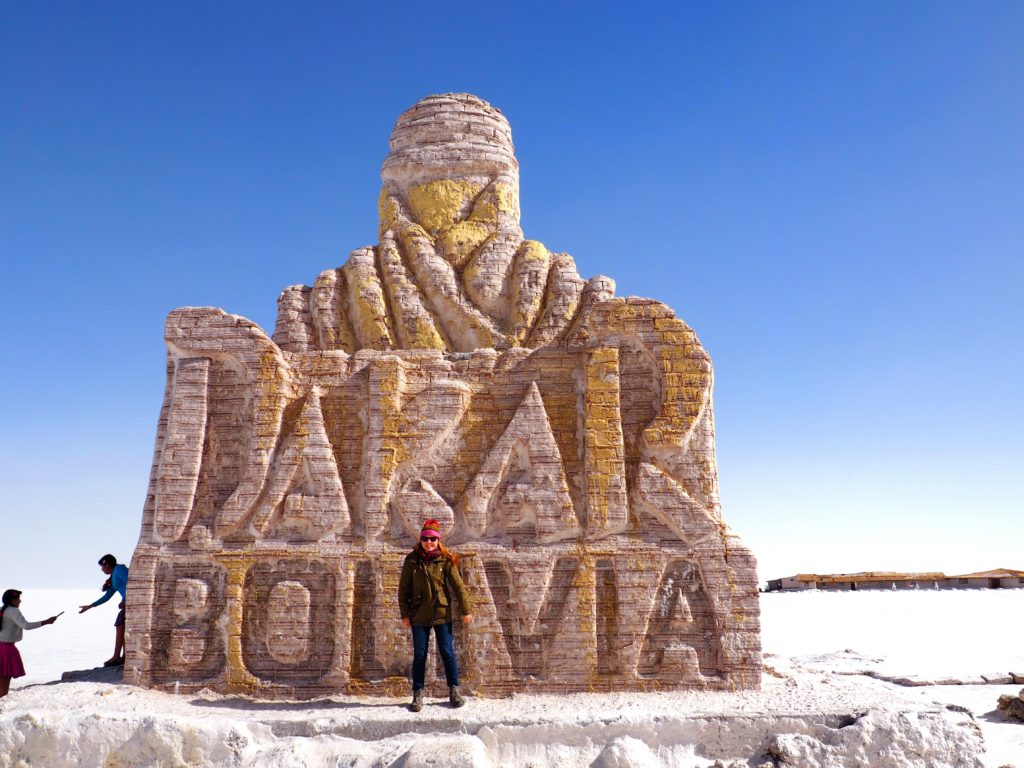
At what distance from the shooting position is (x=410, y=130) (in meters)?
10.8

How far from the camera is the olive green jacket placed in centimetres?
620

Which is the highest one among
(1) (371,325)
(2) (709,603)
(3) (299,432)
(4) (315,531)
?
(1) (371,325)

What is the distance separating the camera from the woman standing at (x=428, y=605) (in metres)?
6.21

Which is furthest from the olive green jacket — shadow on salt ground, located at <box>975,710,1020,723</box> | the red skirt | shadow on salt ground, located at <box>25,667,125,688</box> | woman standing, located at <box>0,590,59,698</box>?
shadow on salt ground, located at <box>975,710,1020,723</box>

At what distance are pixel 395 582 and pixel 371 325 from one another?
11.7ft

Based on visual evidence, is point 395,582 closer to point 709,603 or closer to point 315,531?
point 315,531

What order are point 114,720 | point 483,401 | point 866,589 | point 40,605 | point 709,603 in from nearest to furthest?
point 114,720, point 709,603, point 483,401, point 866,589, point 40,605

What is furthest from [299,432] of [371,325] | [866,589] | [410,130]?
[866,589]

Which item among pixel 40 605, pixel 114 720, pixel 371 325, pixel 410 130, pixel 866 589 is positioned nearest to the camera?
pixel 114 720

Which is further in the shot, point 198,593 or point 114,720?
point 198,593

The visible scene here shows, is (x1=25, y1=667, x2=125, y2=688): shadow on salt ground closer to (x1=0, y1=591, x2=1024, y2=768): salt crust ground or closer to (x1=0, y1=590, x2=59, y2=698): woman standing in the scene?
(x1=0, y1=590, x2=59, y2=698): woman standing

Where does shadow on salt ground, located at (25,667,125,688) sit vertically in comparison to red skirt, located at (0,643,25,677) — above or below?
below

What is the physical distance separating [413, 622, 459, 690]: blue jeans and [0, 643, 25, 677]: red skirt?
4148mm

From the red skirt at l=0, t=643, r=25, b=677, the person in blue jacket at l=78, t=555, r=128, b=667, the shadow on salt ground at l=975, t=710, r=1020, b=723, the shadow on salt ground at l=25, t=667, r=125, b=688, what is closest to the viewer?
the shadow on salt ground at l=25, t=667, r=125, b=688
